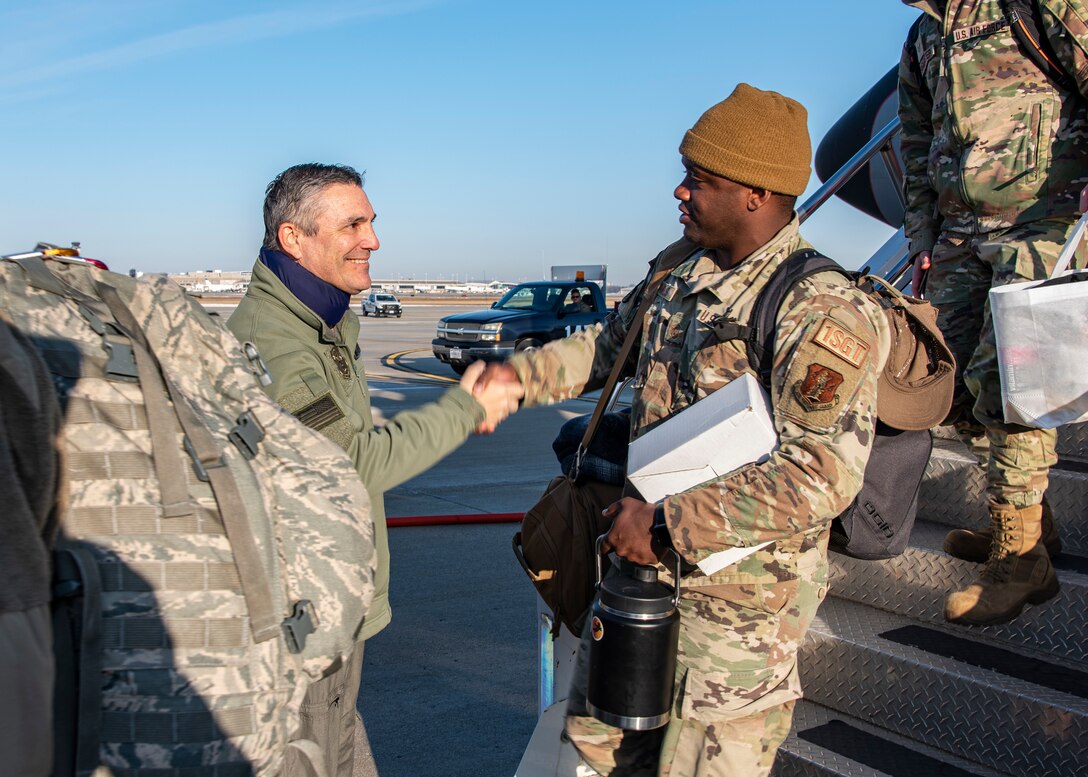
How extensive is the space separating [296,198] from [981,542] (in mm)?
2389

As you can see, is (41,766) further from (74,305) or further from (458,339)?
(458,339)

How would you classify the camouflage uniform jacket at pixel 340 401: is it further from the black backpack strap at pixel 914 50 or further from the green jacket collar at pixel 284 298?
the black backpack strap at pixel 914 50

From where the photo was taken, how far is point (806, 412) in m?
2.04

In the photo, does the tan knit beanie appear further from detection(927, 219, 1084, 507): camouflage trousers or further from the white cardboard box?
detection(927, 219, 1084, 507): camouflage trousers

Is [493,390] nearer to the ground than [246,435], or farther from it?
nearer to the ground

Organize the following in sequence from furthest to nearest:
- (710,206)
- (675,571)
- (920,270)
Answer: (920,270)
(710,206)
(675,571)

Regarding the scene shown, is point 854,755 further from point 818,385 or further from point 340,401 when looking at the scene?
point 340,401

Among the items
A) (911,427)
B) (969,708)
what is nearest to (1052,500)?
(969,708)

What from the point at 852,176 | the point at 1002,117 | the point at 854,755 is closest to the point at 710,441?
the point at 854,755

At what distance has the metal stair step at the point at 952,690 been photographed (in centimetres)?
251

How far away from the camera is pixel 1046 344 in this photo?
99.4 inches

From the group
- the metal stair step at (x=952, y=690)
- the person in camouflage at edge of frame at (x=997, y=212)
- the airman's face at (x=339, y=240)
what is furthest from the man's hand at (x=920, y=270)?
the airman's face at (x=339, y=240)

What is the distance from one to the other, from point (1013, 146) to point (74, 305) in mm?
2854

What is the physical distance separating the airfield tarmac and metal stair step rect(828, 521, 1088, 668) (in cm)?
139
